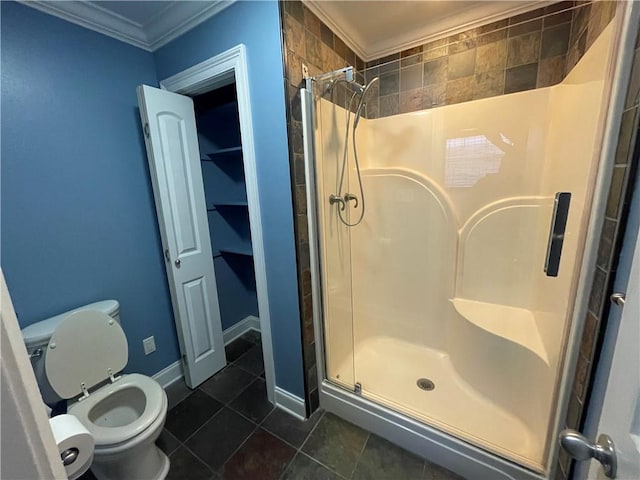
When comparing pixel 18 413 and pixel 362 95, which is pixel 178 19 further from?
pixel 18 413

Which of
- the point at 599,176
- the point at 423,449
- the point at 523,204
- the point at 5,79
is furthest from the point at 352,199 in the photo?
the point at 5,79

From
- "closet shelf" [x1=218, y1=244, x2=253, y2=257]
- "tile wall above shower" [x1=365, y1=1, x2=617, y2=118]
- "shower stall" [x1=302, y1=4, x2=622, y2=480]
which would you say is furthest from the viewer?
"closet shelf" [x1=218, y1=244, x2=253, y2=257]

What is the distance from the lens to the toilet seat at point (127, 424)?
1108 mm

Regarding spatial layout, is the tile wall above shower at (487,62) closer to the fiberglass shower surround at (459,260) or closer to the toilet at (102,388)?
the fiberglass shower surround at (459,260)

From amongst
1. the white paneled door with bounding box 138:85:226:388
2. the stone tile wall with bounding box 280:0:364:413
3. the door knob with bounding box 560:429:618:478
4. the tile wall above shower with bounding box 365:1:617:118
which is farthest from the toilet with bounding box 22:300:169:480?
the tile wall above shower with bounding box 365:1:617:118

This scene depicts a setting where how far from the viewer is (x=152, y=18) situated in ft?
4.78

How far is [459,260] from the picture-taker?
5.88ft

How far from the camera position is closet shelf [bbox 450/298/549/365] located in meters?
1.37

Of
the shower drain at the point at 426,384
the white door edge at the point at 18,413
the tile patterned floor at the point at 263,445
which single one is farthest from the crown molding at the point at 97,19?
the shower drain at the point at 426,384

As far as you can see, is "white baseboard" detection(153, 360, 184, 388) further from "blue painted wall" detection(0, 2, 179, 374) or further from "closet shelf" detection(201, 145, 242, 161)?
"closet shelf" detection(201, 145, 242, 161)

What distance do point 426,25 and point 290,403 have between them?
2504 millimetres

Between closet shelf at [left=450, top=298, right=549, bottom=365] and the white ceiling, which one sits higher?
the white ceiling

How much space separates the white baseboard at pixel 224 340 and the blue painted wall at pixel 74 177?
185 mm

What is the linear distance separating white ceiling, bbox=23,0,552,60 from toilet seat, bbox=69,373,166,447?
6.21 feet
